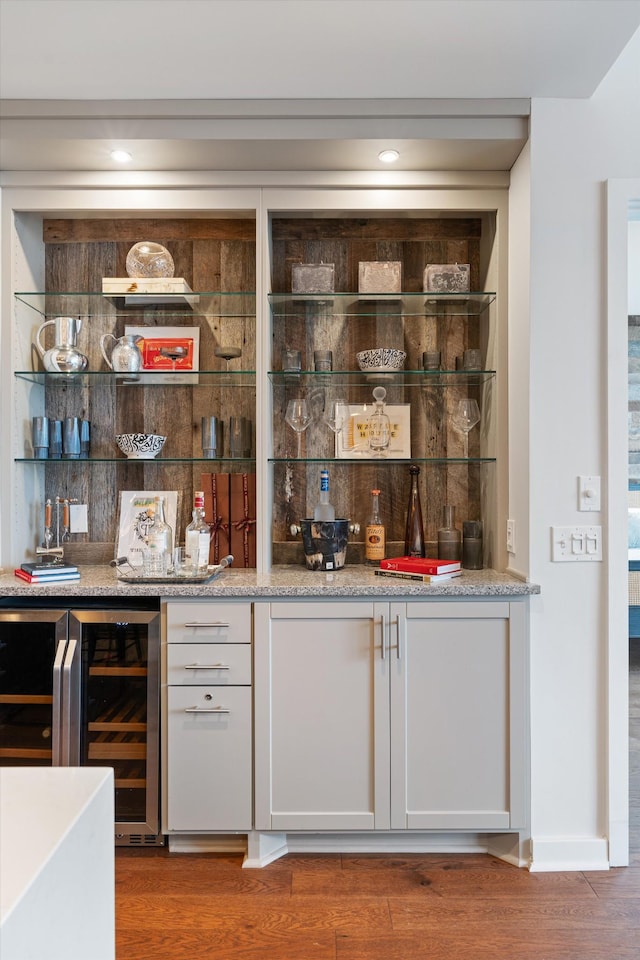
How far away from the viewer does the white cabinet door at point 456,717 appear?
2.23 meters

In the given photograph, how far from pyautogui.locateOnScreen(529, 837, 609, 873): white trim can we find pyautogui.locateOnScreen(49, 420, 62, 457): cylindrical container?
2368 millimetres

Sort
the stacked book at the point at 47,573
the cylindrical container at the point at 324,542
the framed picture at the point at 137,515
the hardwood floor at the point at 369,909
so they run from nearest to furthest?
the hardwood floor at the point at 369,909 < the stacked book at the point at 47,573 < the cylindrical container at the point at 324,542 < the framed picture at the point at 137,515

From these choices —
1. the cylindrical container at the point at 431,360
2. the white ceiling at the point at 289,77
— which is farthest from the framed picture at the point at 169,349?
the cylindrical container at the point at 431,360

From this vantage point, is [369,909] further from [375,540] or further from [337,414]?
[337,414]

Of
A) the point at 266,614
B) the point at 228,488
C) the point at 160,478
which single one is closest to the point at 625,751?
the point at 266,614

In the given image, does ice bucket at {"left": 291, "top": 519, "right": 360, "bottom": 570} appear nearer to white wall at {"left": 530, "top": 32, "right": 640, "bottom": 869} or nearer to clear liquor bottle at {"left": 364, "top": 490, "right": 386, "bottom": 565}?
clear liquor bottle at {"left": 364, "top": 490, "right": 386, "bottom": 565}

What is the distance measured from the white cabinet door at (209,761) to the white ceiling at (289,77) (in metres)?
2.00

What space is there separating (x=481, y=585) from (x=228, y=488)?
1128 millimetres

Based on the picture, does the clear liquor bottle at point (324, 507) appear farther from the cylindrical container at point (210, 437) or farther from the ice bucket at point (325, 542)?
the cylindrical container at point (210, 437)

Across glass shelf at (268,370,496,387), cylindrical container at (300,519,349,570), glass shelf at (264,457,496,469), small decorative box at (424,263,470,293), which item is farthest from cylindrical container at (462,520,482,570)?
small decorative box at (424,263,470,293)

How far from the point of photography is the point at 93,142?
2342 millimetres

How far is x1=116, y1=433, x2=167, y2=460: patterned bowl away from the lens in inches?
106

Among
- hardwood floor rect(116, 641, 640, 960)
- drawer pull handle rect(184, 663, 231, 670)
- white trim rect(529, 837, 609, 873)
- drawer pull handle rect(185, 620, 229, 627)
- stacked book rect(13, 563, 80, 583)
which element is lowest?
hardwood floor rect(116, 641, 640, 960)

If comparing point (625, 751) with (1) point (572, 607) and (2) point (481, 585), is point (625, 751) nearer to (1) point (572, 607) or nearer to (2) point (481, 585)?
(1) point (572, 607)
